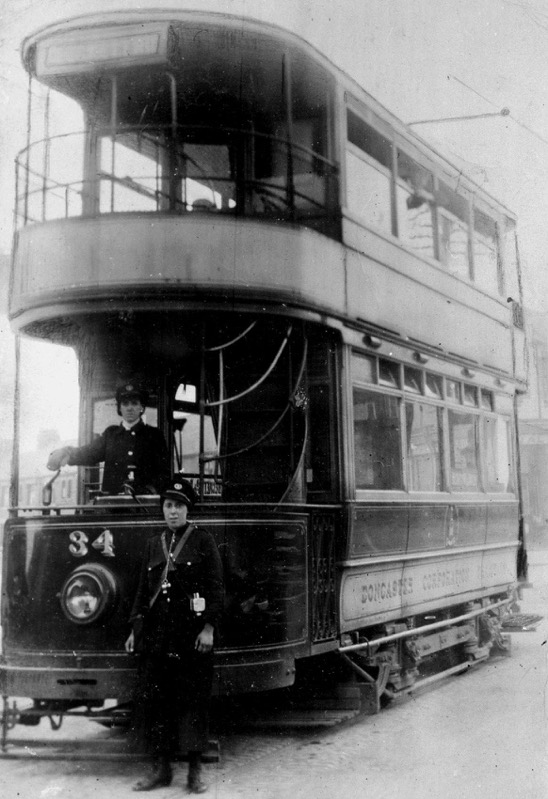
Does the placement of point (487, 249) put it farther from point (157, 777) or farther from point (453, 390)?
point (157, 777)

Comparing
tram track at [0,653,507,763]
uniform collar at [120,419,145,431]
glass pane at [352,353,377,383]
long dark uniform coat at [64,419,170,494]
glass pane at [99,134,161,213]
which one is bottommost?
tram track at [0,653,507,763]

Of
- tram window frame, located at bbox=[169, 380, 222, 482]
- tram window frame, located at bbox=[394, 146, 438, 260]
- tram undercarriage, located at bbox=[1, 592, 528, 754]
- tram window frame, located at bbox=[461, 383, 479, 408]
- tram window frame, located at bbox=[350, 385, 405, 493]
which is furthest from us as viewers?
tram window frame, located at bbox=[461, 383, 479, 408]

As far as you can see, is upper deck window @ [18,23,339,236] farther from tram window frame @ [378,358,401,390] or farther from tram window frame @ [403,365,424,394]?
tram window frame @ [403,365,424,394]

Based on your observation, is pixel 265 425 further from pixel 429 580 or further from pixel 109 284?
pixel 429 580

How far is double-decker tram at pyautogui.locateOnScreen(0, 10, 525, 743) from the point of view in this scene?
541 cm

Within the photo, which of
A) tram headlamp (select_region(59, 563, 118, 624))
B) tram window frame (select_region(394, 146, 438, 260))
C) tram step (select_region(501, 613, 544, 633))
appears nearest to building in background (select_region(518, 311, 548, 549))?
tram step (select_region(501, 613, 544, 633))

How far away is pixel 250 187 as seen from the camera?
21.0 feet

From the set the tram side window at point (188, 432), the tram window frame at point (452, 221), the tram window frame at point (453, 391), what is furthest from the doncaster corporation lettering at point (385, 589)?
the tram window frame at point (452, 221)

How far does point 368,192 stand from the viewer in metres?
7.18

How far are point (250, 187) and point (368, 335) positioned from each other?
138cm

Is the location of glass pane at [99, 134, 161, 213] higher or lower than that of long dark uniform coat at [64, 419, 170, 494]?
higher

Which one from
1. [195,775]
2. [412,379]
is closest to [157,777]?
[195,775]

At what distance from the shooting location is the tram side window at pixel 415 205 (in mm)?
7801

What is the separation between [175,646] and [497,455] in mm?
5620
